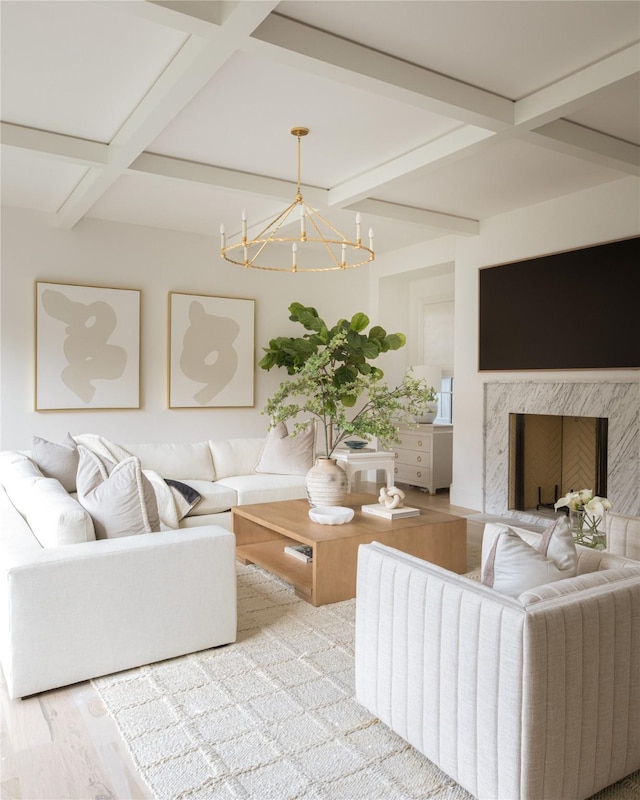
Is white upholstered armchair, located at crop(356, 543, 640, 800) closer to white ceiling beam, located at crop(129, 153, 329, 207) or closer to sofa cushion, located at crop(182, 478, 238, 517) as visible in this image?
sofa cushion, located at crop(182, 478, 238, 517)

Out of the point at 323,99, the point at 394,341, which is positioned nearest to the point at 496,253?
the point at 394,341

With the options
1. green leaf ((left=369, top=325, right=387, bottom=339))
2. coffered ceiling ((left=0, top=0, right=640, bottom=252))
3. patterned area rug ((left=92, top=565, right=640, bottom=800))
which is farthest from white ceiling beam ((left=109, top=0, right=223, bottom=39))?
green leaf ((left=369, top=325, right=387, bottom=339))

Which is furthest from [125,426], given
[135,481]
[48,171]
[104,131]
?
[135,481]

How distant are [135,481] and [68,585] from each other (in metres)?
0.49

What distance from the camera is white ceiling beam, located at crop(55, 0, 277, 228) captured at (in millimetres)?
2459

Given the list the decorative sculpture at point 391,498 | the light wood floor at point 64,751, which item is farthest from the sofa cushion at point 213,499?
the light wood floor at point 64,751

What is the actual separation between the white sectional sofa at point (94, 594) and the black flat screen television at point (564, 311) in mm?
3499

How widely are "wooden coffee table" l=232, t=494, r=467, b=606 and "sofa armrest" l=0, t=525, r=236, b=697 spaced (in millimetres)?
674

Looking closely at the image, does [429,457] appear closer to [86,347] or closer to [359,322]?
[359,322]

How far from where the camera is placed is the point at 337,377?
633 centimetres

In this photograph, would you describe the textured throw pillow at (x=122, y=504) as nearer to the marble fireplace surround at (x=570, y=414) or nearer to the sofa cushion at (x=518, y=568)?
the sofa cushion at (x=518, y=568)

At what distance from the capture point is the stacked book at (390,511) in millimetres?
3732

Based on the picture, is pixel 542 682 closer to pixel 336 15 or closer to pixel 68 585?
pixel 68 585

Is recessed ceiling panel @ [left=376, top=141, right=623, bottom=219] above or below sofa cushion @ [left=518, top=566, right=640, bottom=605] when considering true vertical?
above
